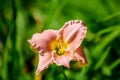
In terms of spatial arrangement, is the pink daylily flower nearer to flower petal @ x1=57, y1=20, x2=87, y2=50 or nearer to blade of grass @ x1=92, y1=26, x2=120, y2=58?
flower petal @ x1=57, y1=20, x2=87, y2=50

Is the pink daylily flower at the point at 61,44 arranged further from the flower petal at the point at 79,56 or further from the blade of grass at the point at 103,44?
the blade of grass at the point at 103,44

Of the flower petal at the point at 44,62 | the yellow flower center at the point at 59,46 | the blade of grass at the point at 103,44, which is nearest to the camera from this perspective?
the flower petal at the point at 44,62

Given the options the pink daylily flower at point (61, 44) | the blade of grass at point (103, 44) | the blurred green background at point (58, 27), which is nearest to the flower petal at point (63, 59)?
the pink daylily flower at point (61, 44)

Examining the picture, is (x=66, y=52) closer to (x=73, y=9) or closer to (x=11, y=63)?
(x=11, y=63)

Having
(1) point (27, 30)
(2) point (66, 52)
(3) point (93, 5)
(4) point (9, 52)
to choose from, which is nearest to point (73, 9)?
(3) point (93, 5)

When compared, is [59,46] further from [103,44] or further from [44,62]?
[103,44]

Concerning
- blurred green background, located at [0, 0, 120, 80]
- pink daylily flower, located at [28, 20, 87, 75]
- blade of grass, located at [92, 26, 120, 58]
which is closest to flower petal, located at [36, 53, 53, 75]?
pink daylily flower, located at [28, 20, 87, 75]
